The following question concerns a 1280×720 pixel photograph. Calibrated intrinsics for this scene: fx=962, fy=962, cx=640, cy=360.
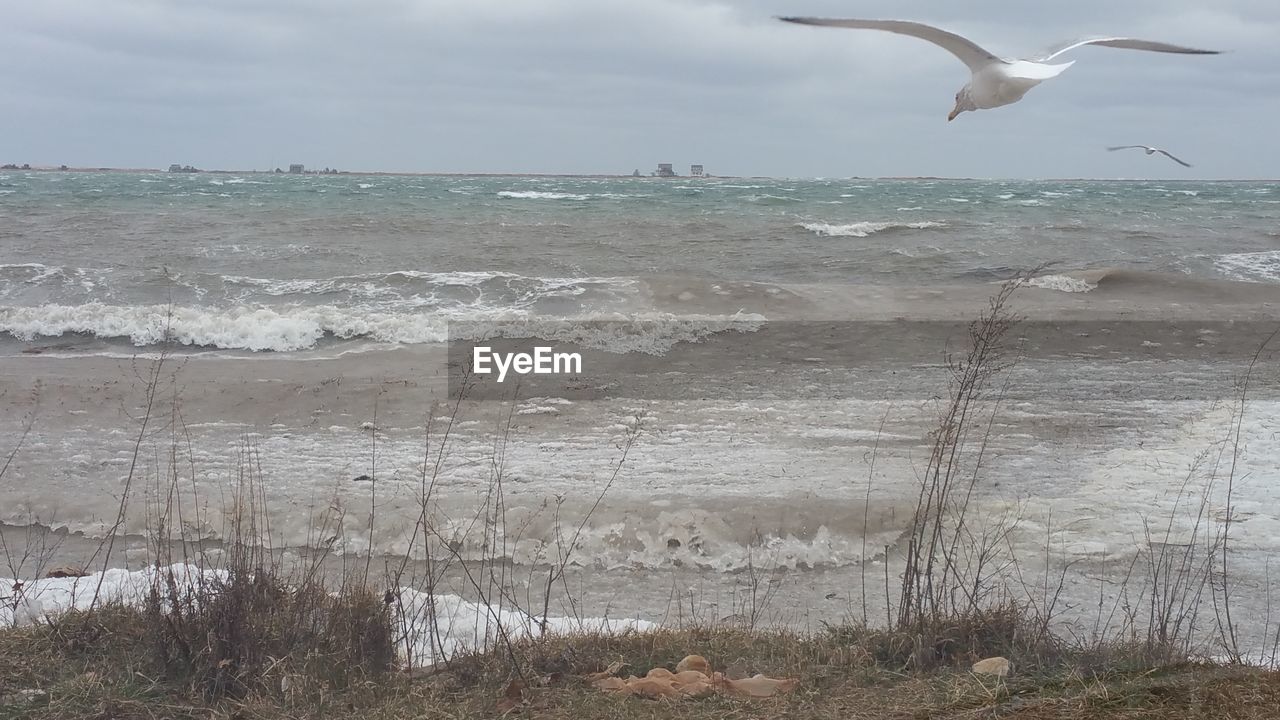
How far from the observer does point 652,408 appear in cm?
822

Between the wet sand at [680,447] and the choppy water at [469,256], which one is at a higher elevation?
the choppy water at [469,256]

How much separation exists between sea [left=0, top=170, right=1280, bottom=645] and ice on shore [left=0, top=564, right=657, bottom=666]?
0.30m

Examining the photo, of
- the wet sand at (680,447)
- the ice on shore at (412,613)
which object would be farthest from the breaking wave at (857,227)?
the ice on shore at (412,613)

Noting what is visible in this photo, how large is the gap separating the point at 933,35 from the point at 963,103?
29 cm

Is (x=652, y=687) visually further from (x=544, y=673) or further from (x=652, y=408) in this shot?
(x=652, y=408)

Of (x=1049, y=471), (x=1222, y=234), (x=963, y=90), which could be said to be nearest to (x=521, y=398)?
(x=1049, y=471)

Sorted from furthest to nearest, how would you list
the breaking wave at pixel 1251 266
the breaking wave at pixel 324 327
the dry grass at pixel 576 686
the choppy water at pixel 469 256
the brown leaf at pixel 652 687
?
the breaking wave at pixel 1251 266
the choppy water at pixel 469 256
the breaking wave at pixel 324 327
the brown leaf at pixel 652 687
the dry grass at pixel 576 686

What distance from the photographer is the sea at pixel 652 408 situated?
16.4ft

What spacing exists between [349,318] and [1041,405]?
8.45m

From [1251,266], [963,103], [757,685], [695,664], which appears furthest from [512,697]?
[1251,266]

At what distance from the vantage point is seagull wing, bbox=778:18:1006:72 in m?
3.15

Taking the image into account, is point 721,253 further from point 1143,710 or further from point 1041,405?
point 1143,710

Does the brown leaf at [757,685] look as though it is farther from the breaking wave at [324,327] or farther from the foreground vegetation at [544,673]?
the breaking wave at [324,327]

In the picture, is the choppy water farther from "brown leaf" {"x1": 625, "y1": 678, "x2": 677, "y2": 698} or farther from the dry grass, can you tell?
"brown leaf" {"x1": 625, "y1": 678, "x2": 677, "y2": 698}
